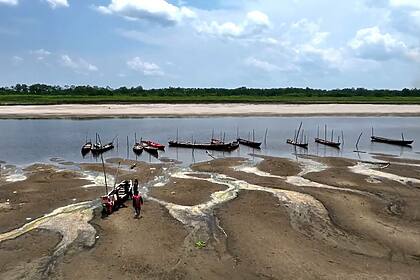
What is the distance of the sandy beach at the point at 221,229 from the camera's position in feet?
54.5

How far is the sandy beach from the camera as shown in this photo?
54.5 feet

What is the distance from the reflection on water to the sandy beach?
498 inches

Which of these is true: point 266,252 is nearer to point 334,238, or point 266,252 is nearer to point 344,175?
point 334,238

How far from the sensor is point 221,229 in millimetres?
20828

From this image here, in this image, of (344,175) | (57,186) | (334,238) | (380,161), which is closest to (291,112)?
(380,161)

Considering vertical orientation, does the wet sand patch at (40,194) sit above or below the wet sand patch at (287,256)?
below

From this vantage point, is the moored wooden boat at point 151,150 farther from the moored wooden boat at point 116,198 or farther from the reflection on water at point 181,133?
the moored wooden boat at point 116,198

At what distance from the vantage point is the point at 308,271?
53.2 ft

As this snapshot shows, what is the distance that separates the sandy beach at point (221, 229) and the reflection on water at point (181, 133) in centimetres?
1264

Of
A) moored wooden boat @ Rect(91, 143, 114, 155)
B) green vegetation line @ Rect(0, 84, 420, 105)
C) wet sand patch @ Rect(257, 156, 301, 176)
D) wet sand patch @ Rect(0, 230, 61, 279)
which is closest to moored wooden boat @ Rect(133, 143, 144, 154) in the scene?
moored wooden boat @ Rect(91, 143, 114, 155)

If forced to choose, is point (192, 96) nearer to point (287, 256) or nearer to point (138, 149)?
point (138, 149)

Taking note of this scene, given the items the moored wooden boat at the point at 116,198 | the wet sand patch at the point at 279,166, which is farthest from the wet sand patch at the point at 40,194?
the wet sand patch at the point at 279,166

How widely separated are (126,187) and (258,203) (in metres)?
7.51

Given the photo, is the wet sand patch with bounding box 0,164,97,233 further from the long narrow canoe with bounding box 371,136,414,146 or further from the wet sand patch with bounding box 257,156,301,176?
the long narrow canoe with bounding box 371,136,414,146
